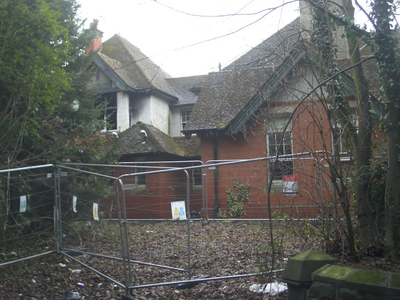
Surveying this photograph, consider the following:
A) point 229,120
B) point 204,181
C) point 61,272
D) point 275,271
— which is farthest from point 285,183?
point 229,120

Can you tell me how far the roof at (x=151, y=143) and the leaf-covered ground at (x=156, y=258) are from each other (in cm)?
1006

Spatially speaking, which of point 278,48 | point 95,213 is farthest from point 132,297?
point 278,48

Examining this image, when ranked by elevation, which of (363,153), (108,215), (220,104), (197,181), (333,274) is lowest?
(333,274)

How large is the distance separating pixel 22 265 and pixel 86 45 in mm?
7042

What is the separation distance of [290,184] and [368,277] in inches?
72.0

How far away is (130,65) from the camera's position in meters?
23.4

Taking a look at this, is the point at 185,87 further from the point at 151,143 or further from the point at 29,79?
the point at 29,79

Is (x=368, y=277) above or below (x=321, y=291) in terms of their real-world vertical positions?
above

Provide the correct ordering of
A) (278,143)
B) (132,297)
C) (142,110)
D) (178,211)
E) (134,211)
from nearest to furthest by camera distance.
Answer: (278,143), (132,297), (178,211), (134,211), (142,110)

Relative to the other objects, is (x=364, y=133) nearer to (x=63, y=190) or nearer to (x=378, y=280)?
(x=378, y=280)

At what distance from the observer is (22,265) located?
7.63m

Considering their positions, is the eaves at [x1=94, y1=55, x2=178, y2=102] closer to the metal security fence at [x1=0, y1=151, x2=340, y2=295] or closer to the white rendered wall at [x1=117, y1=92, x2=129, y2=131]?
the white rendered wall at [x1=117, y1=92, x2=129, y2=131]

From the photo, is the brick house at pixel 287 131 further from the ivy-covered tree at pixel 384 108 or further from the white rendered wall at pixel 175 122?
the white rendered wall at pixel 175 122

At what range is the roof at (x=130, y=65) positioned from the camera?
22172mm
